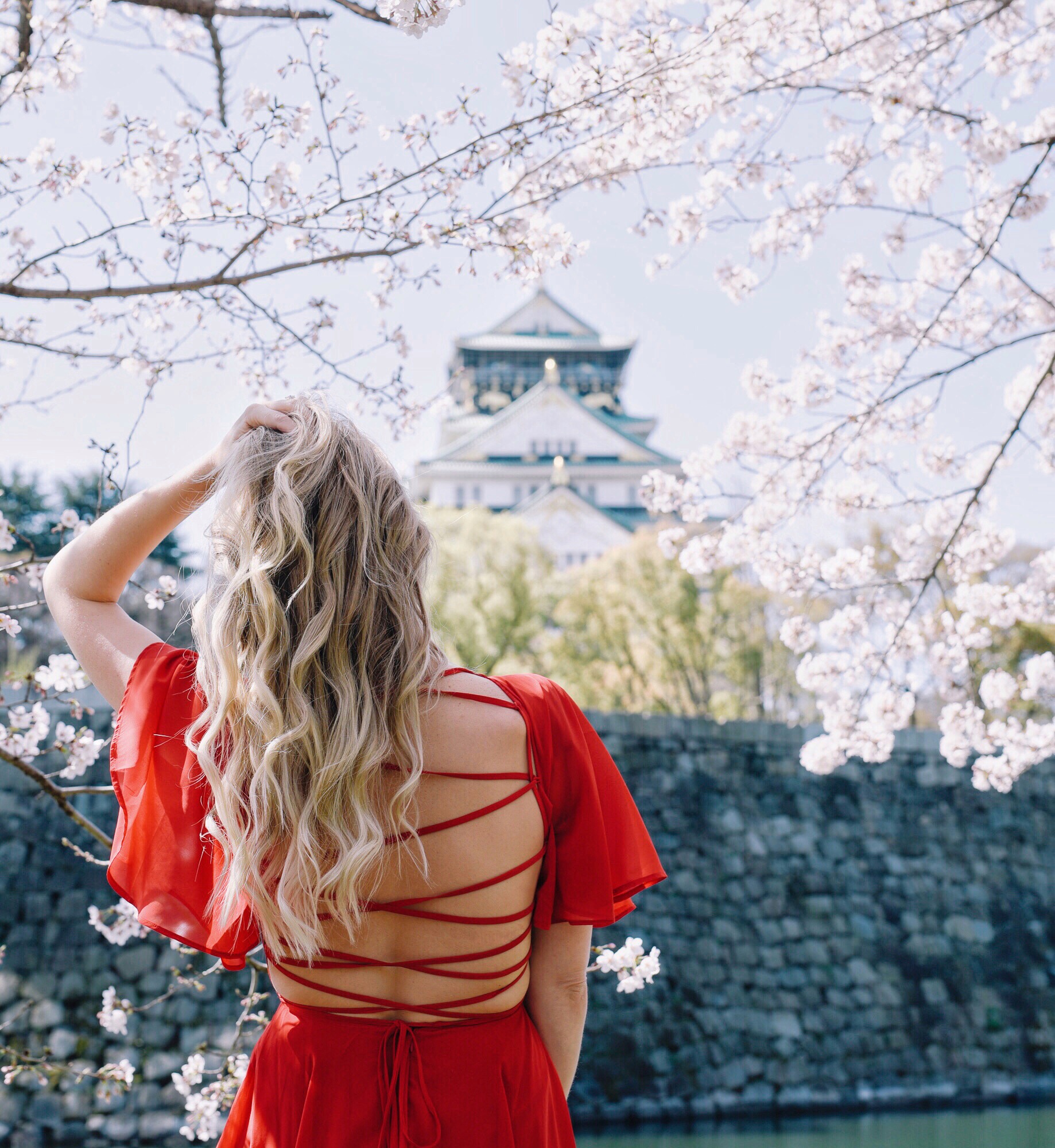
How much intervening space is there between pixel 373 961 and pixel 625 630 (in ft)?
33.8

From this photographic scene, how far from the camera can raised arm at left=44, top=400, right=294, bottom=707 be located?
0.93m

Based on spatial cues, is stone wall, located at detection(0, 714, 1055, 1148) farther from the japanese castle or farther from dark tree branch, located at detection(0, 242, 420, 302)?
the japanese castle

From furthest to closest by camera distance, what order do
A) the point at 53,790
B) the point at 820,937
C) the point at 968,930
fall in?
the point at 968,930
the point at 820,937
the point at 53,790

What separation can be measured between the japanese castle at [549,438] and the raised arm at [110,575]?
1618 centimetres

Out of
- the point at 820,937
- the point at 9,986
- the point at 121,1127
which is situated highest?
the point at 820,937

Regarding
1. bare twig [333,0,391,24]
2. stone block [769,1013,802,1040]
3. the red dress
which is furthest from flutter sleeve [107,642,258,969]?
stone block [769,1013,802,1040]

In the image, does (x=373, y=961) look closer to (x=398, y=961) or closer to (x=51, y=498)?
(x=398, y=961)

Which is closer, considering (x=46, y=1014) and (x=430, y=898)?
(x=430, y=898)

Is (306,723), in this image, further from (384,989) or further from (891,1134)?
(891,1134)

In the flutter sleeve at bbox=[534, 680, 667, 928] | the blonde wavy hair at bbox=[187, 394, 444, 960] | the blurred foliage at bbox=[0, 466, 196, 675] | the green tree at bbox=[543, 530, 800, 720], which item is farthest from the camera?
the green tree at bbox=[543, 530, 800, 720]

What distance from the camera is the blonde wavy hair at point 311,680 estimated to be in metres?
0.82

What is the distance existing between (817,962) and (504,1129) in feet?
18.6

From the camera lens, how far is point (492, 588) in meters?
11.3

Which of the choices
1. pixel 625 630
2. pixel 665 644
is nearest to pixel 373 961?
pixel 665 644
